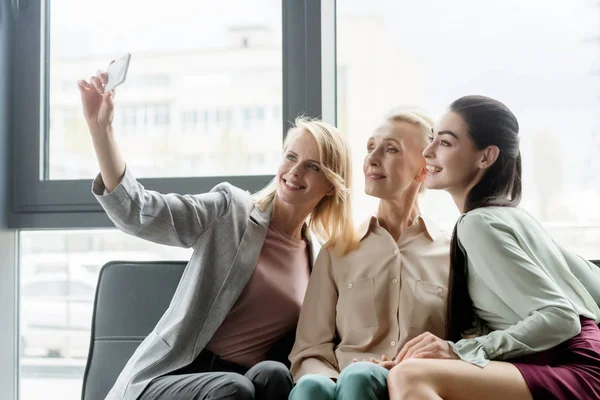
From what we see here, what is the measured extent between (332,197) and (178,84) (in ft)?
2.98

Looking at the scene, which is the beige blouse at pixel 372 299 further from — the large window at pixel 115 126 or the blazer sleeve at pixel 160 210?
the large window at pixel 115 126

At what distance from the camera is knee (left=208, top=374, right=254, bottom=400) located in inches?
63.5

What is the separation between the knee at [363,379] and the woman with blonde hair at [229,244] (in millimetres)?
221

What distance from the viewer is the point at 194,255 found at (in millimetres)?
2039

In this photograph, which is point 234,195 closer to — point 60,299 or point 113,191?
point 113,191

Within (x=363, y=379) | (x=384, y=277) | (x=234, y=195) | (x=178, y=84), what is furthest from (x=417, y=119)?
(x=178, y=84)

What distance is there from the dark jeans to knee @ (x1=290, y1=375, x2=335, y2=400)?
0.11 meters

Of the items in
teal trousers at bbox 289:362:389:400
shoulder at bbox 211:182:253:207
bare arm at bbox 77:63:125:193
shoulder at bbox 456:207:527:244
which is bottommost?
teal trousers at bbox 289:362:389:400

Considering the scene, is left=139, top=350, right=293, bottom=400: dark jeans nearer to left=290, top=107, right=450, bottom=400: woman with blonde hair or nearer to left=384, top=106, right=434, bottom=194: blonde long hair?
left=290, top=107, right=450, bottom=400: woman with blonde hair

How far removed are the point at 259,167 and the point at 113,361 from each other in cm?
88

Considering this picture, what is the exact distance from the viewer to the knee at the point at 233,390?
1613mm

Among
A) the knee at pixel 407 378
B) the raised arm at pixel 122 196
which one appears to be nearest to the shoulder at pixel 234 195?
the raised arm at pixel 122 196

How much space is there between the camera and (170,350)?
6.22 ft

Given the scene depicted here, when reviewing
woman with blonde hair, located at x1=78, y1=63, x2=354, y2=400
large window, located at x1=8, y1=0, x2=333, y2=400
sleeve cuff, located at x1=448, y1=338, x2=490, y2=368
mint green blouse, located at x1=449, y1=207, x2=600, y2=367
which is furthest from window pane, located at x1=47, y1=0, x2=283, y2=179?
sleeve cuff, located at x1=448, y1=338, x2=490, y2=368
